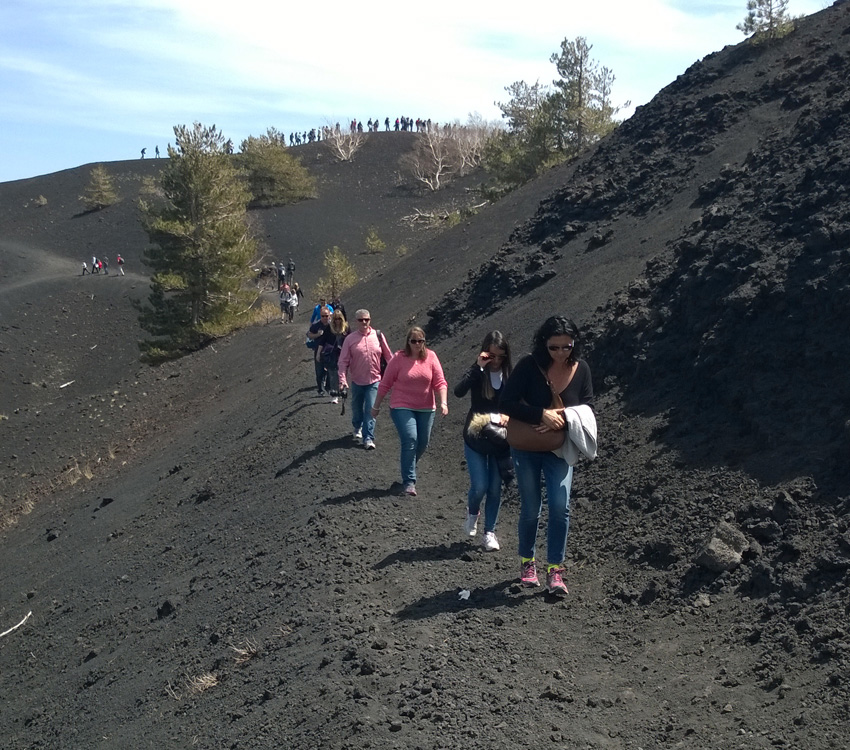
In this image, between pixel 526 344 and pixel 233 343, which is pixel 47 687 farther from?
pixel 233 343

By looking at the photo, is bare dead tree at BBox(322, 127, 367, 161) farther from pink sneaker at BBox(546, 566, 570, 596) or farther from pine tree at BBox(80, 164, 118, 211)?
pink sneaker at BBox(546, 566, 570, 596)

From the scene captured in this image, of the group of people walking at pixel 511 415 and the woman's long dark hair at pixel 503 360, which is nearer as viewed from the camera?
the group of people walking at pixel 511 415

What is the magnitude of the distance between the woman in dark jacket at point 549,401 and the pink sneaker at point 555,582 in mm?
63

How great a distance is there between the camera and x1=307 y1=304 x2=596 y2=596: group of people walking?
561 centimetres

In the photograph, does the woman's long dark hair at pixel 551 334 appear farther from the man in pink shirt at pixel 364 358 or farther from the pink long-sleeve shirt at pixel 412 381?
the man in pink shirt at pixel 364 358

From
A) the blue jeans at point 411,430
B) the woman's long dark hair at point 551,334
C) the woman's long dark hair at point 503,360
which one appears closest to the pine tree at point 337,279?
the blue jeans at point 411,430

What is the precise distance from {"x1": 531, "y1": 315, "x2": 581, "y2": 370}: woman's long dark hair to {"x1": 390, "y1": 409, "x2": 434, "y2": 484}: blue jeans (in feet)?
9.63

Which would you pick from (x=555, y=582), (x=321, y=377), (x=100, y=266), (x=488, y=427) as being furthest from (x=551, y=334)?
(x=100, y=266)

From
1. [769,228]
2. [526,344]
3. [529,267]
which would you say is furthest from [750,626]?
[529,267]

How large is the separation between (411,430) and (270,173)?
54392mm

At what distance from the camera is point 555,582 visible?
6.05 m

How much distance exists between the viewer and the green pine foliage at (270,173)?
196 ft

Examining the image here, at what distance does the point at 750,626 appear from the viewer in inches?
210

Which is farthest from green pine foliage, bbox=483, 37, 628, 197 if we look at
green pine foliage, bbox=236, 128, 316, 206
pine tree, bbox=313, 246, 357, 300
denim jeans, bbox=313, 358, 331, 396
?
green pine foliage, bbox=236, 128, 316, 206
